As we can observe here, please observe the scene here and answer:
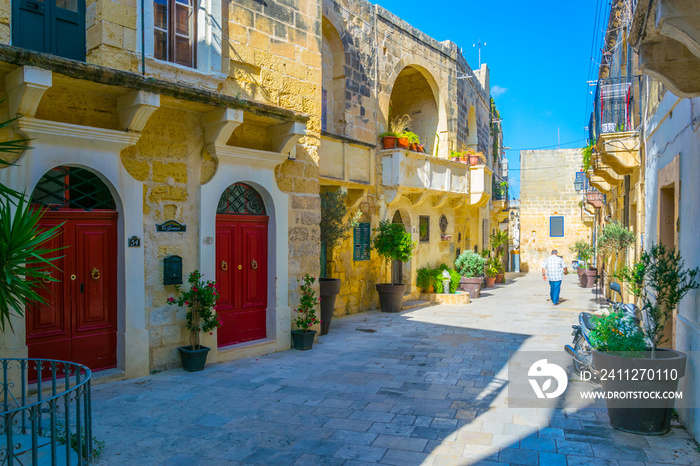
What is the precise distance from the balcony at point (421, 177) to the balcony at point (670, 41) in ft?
30.1

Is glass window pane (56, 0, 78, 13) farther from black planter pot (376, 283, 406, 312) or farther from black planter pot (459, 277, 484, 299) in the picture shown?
black planter pot (459, 277, 484, 299)

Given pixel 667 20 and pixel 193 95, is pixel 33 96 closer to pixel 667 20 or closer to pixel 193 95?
pixel 193 95

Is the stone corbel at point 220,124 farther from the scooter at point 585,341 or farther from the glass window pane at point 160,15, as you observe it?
the scooter at point 585,341

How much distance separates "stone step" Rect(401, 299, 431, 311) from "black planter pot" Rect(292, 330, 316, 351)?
5.23 metres

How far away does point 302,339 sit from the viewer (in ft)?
26.8

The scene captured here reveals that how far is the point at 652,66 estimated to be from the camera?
13.0 ft

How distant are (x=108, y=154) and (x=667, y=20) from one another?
18.6 feet

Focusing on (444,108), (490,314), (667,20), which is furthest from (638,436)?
(444,108)

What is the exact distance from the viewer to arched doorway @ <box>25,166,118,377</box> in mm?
5781

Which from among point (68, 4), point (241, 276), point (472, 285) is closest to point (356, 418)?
point (241, 276)

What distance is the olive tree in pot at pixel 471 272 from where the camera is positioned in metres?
15.8

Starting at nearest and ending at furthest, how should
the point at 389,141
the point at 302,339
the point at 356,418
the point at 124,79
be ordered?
the point at 356,418 < the point at 124,79 < the point at 302,339 < the point at 389,141

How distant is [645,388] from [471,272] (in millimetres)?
11722

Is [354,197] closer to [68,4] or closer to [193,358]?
[193,358]
